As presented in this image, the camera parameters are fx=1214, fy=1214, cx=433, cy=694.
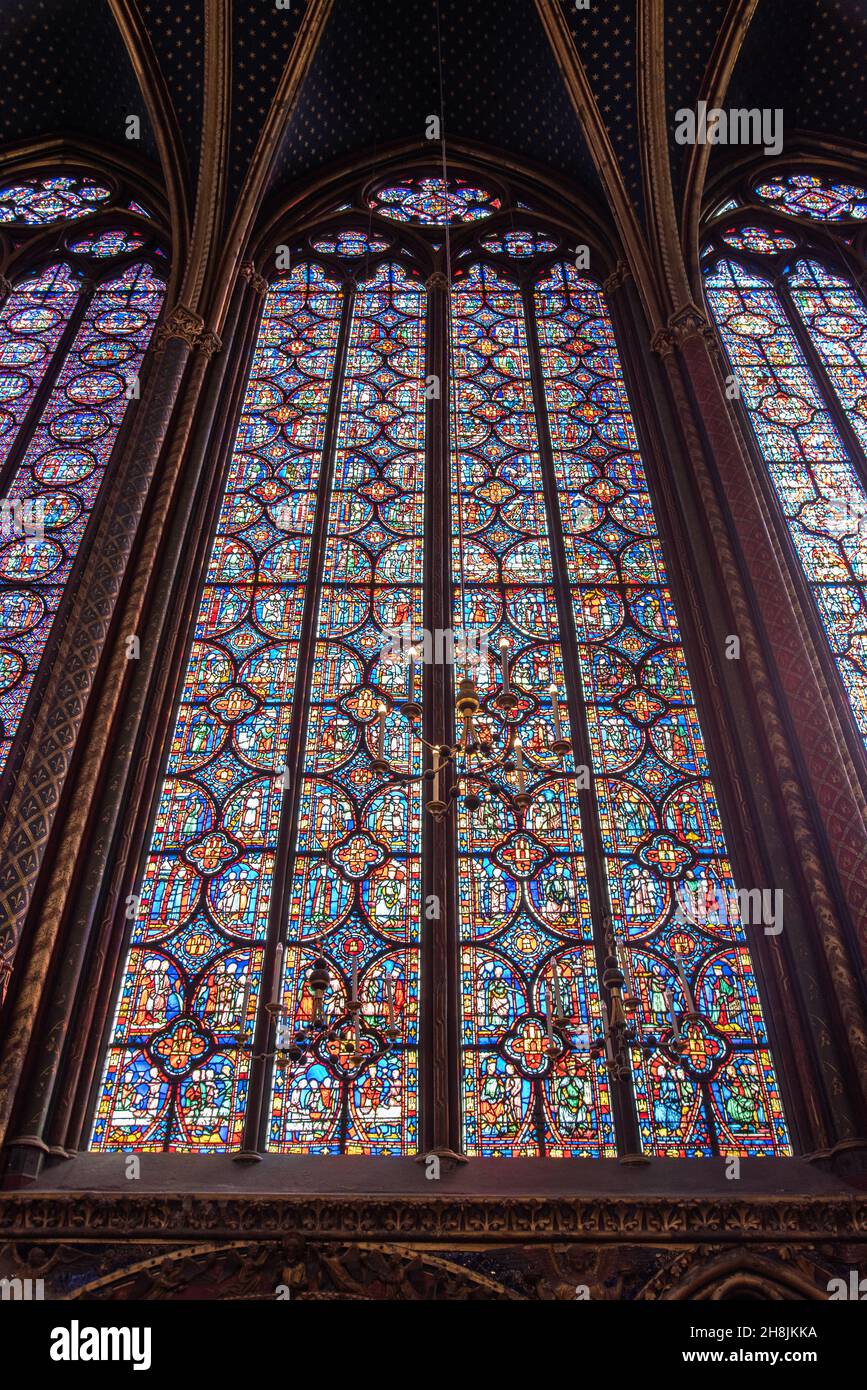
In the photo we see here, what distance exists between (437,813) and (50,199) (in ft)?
36.8

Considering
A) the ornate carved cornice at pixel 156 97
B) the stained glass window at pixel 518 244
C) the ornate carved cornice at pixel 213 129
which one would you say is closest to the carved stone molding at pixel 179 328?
the ornate carved cornice at pixel 213 129

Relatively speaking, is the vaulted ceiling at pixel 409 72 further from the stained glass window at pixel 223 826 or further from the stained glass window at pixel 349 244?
the stained glass window at pixel 223 826

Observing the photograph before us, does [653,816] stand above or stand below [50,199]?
below

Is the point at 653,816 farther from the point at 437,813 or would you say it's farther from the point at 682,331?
the point at 682,331

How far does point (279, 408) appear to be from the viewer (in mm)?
11562

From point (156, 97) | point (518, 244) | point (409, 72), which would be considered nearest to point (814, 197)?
point (518, 244)

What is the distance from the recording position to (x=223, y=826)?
816 cm

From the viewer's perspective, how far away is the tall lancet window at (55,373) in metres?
9.55

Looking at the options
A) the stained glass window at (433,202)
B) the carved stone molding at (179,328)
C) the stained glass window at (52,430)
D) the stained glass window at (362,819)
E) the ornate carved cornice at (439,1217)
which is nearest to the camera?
the ornate carved cornice at (439,1217)

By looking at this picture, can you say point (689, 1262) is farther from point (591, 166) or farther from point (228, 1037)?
point (591, 166)

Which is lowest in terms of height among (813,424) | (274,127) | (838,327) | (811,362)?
(813,424)

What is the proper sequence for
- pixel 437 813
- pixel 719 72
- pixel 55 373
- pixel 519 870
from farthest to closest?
pixel 719 72, pixel 55 373, pixel 519 870, pixel 437 813

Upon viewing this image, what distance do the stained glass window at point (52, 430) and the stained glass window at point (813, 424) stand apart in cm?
599
